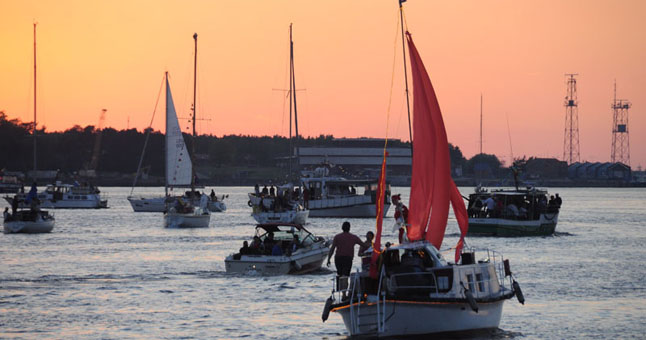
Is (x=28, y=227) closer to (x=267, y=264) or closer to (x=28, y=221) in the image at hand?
(x=28, y=221)

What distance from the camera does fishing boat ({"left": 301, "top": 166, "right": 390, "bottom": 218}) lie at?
95.9 meters

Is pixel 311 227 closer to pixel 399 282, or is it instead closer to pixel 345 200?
pixel 345 200

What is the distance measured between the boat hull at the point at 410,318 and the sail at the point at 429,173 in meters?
2.20

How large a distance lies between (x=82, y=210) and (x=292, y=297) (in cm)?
9341

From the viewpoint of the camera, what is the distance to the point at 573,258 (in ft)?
182

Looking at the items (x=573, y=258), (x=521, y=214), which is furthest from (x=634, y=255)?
(x=521, y=214)

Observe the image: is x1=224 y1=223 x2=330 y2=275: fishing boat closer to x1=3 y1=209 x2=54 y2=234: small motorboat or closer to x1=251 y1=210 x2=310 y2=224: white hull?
x1=3 y1=209 x2=54 y2=234: small motorboat

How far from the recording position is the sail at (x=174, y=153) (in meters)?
98.4

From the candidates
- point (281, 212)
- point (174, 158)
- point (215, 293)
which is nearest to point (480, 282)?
point (215, 293)

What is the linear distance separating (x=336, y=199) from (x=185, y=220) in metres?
18.7

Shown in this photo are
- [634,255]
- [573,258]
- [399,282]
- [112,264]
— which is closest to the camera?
[399,282]

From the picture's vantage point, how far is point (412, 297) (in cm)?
2534

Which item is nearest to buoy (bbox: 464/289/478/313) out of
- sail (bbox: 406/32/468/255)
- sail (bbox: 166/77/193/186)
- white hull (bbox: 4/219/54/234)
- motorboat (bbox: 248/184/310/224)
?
sail (bbox: 406/32/468/255)

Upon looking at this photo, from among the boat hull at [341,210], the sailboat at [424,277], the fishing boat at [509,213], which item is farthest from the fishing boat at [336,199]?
the sailboat at [424,277]
